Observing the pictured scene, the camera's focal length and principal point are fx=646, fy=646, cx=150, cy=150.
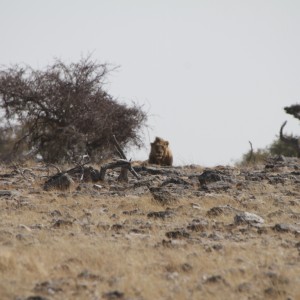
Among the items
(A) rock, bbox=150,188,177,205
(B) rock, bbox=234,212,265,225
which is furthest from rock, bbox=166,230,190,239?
(A) rock, bbox=150,188,177,205

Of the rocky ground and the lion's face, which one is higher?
the lion's face

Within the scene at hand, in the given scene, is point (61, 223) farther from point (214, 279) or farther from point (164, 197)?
point (214, 279)

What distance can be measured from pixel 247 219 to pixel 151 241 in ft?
5.81

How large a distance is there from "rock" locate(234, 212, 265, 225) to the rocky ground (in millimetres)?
23

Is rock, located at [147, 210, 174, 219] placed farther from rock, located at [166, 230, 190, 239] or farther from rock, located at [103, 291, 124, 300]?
rock, located at [103, 291, 124, 300]

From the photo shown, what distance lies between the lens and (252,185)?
13.1m

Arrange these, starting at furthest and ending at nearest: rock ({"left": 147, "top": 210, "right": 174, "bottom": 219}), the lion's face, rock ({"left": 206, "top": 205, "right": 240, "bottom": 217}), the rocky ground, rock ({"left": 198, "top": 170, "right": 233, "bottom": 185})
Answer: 1. the lion's face
2. rock ({"left": 198, "top": 170, "right": 233, "bottom": 185})
3. rock ({"left": 206, "top": 205, "right": 240, "bottom": 217})
4. rock ({"left": 147, "top": 210, "right": 174, "bottom": 219})
5. the rocky ground

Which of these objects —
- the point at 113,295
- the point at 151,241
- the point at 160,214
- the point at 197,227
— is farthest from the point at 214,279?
the point at 160,214

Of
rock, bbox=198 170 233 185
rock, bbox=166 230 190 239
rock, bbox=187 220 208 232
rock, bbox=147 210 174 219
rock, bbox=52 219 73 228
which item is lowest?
rock, bbox=52 219 73 228

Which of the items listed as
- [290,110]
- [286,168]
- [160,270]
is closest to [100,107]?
[290,110]

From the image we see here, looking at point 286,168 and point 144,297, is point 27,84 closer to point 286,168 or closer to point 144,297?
point 286,168

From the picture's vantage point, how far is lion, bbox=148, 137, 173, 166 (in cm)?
2036

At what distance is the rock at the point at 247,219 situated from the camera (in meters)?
8.91

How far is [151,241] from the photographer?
7797 millimetres
